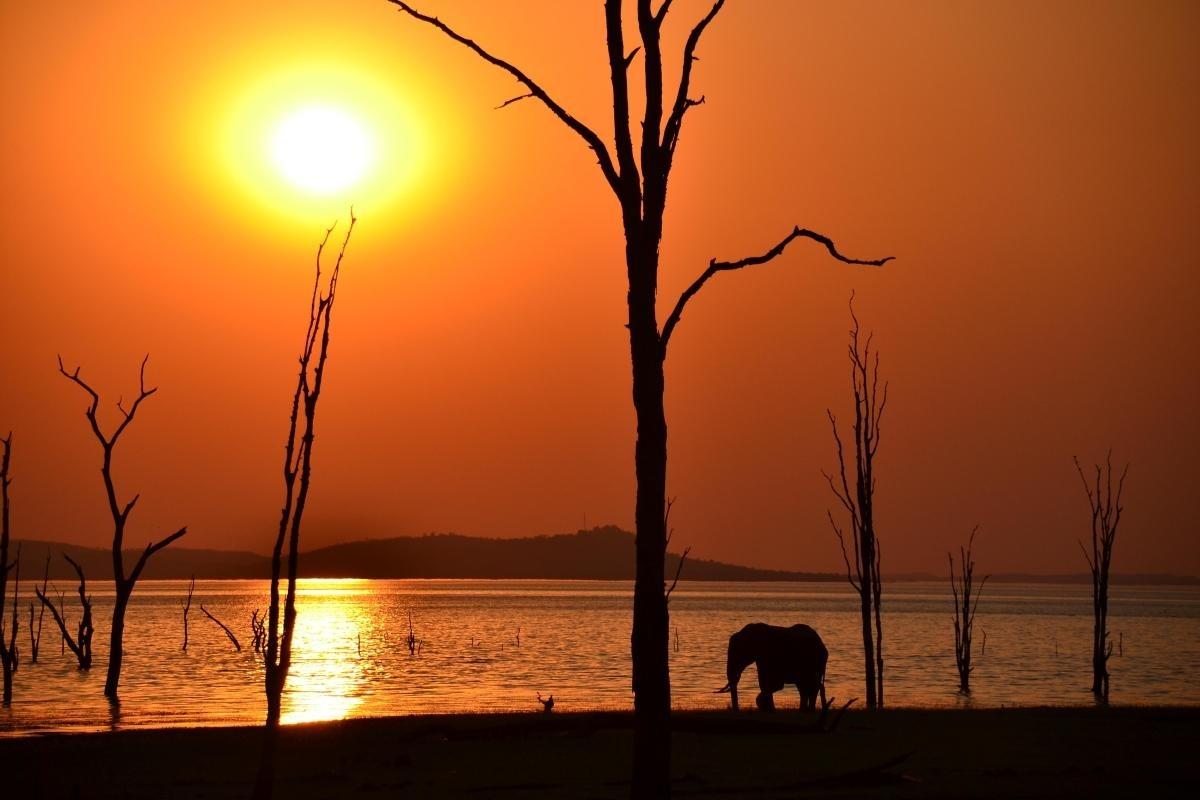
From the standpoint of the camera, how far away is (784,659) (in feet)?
86.2

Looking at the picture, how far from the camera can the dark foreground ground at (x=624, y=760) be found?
1312cm

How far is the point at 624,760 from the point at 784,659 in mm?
11048

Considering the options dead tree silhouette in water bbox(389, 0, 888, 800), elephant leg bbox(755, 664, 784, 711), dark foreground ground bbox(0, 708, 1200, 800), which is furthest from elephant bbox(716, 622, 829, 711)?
dead tree silhouette in water bbox(389, 0, 888, 800)

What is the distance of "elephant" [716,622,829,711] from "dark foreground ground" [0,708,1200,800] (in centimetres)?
479

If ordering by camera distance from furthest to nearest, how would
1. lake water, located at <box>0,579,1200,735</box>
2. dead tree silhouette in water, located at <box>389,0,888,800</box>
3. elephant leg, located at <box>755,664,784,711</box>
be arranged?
lake water, located at <box>0,579,1200,735</box>
elephant leg, located at <box>755,664,784,711</box>
dead tree silhouette in water, located at <box>389,0,888,800</box>

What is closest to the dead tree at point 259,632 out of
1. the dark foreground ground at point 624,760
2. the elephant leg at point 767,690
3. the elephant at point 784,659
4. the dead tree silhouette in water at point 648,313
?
the elephant at point 784,659

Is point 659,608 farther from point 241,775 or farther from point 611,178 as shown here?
point 241,775

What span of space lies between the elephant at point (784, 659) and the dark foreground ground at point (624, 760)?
189 inches

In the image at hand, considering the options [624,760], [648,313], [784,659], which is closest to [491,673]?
[784,659]

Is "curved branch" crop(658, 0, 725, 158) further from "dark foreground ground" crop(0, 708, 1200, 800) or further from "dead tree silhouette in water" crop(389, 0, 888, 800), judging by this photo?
"dark foreground ground" crop(0, 708, 1200, 800)

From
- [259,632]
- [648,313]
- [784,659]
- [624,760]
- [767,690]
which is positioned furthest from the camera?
[259,632]

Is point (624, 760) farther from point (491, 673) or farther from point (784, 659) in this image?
point (491, 673)

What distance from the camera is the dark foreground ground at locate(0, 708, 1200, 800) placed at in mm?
13117

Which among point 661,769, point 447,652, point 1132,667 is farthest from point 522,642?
point 661,769
